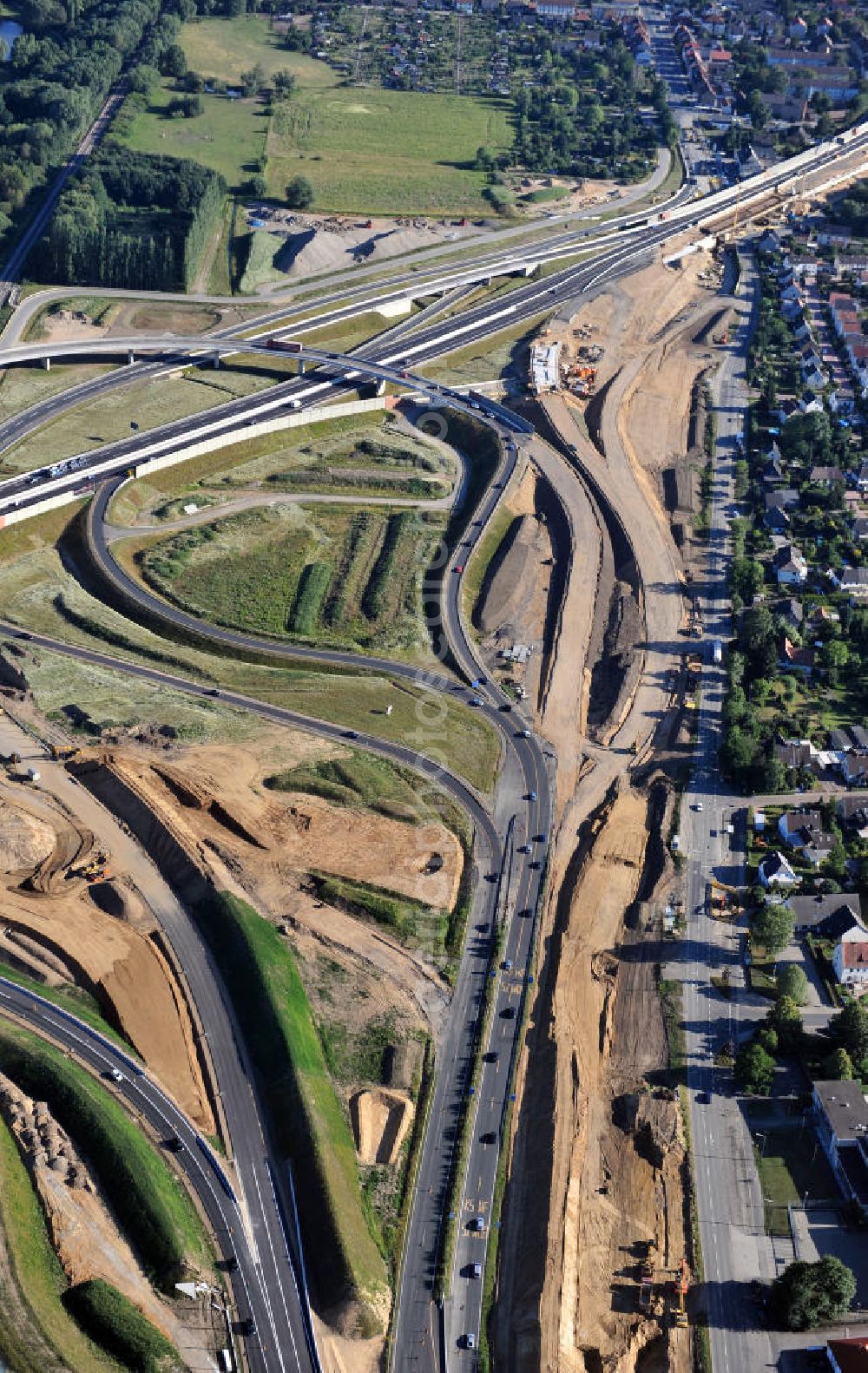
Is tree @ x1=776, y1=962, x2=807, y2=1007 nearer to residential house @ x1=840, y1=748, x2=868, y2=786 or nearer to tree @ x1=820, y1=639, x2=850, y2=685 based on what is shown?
residential house @ x1=840, y1=748, x2=868, y2=786

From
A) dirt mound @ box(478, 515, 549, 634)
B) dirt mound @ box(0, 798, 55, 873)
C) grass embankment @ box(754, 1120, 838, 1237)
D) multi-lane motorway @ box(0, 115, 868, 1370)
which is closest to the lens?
multi-lane motorway @ box(0, 115, 868, 1370)

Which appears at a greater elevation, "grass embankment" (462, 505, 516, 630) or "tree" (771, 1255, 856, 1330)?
"grass embankment" (462, 505, 516, 630)

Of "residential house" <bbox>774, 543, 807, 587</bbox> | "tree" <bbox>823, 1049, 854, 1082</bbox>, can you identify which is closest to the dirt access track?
"tree" <bbox>823, 1049, 854, 1082</bbox>

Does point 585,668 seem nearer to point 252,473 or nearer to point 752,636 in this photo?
point 752,636

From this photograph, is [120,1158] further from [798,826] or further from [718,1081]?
[798,826]

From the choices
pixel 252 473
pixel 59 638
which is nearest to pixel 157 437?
pixel 252 473

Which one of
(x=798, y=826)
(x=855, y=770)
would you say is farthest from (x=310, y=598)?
(x=855, y=770)
